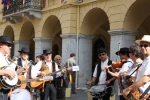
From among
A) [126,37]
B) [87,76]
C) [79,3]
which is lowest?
[87,76]

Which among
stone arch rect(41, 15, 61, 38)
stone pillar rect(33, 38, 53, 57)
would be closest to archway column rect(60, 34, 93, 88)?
stone arch rect(41, 15, 61, 38)

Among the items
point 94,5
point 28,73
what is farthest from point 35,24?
point 28,73

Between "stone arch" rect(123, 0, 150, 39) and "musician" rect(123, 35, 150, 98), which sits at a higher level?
"stone arch" rect(123, 0, 150, 39)

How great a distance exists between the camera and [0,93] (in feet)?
18.7

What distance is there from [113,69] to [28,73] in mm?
2476

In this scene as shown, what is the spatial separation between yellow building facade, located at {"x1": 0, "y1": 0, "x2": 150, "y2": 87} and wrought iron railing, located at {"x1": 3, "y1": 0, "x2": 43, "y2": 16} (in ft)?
1.22

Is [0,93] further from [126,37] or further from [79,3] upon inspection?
[79,3]

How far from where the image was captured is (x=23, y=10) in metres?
19.0

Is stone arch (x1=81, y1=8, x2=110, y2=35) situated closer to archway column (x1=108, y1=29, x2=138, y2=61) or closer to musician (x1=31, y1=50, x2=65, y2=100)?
archway column (x1=108, y1=29, x2=138, y2=61)

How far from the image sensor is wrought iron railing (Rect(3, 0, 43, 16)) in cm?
1859

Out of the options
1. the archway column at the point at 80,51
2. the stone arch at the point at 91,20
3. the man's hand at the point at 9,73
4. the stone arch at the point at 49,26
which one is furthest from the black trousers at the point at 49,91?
the stone arch at the point at 49,26

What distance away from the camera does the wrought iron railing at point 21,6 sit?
1859cm

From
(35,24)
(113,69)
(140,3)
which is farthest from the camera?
(35,24)

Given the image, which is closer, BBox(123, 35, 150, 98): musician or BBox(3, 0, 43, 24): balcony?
BBox(123, 35, 150, 98): musician
